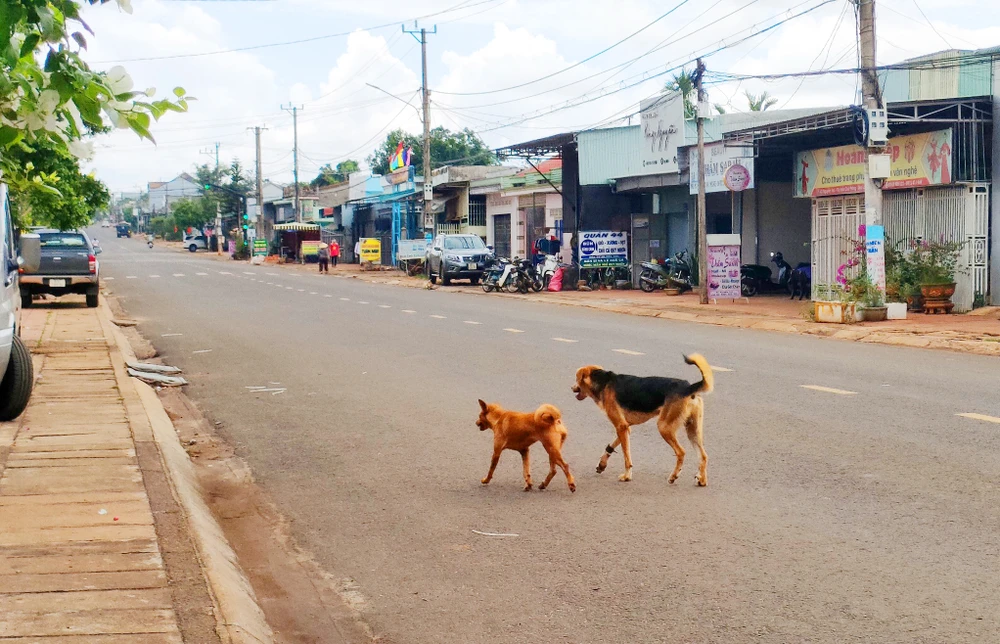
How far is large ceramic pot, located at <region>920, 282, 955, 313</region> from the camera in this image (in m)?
21.3

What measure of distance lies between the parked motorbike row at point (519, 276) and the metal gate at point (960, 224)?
13.5 m

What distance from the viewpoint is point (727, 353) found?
14945 millimetres

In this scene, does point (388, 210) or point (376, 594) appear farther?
point (388, 210)

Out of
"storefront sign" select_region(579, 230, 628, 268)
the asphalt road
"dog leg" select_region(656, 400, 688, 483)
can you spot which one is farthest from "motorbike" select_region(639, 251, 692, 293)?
"dog leg" select_region(656, 400, 688, 483)

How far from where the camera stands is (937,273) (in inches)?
843

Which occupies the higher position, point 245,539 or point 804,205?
point 804,205

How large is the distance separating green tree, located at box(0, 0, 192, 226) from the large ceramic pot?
19.2 meters

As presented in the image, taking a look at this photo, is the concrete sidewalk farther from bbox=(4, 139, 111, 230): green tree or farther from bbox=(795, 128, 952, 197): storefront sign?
bbox=(795, 128, 952, 197): storefront sign

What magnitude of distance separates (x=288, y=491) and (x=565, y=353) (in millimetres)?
7765

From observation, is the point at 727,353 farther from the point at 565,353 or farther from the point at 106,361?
the point at 106,361

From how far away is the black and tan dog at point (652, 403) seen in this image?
23.4 feet

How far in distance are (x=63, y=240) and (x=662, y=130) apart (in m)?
15.5

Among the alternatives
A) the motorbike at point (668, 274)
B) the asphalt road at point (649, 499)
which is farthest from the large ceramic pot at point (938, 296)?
the motorbike at point (668, 274)

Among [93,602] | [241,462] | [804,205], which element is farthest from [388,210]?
[93,602]
